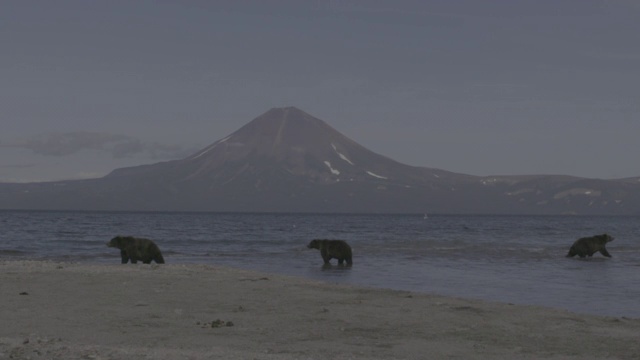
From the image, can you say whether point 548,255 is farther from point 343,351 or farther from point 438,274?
point 343,351

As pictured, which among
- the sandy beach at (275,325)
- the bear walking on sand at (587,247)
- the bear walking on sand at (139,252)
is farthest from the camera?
the bear walking on sand at (587,247)

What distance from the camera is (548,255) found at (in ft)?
116

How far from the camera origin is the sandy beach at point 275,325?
32.1 ft

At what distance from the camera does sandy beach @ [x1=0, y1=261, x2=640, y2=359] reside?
9.78 m

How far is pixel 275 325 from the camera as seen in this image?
11672 millimetres

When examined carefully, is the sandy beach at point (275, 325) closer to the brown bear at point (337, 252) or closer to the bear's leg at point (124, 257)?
the bear's leg at point (124, 257)

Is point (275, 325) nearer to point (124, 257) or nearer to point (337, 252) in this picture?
point (124, 257)

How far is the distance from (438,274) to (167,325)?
13538mm

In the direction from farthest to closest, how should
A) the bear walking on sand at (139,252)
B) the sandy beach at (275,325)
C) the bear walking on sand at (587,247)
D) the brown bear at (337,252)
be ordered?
1. the bear walking on sand at (587,247)
2. the brown bear at (337,252)
3. the bear walking on sand at (139,252)
4. the sandy beach at (275,325)

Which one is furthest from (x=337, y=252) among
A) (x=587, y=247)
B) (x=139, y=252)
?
(x=587, y=247)

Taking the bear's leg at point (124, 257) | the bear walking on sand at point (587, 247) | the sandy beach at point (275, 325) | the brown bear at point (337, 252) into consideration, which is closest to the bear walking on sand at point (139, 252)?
the bear's leg at point (124, 257)

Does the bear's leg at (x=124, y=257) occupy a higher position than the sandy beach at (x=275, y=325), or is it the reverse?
the bear's leg at (x=124, y=257)

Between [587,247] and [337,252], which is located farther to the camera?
[587,247]

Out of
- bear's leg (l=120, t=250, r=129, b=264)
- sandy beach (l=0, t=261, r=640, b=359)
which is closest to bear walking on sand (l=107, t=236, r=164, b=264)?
bear's leg (l=120, t=250, r=129, b=264)
